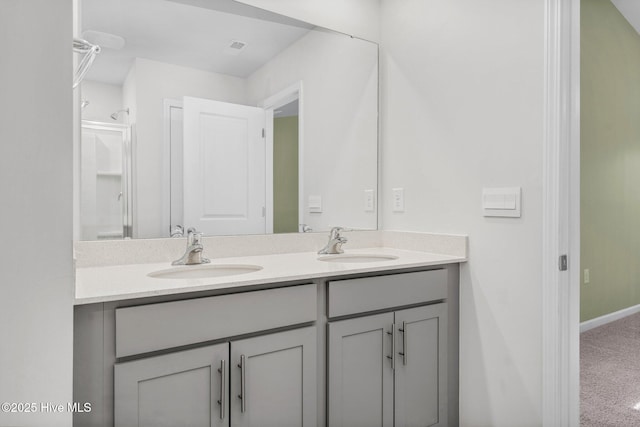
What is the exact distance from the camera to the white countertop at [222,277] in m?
1.07

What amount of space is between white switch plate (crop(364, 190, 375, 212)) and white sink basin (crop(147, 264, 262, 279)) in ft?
2.81

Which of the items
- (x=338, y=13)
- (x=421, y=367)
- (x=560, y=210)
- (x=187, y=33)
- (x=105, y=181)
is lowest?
(x=421, y=367)

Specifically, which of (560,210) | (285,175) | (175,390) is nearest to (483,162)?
(560,210)

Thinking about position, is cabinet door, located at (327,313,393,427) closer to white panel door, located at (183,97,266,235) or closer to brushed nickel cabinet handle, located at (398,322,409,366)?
brushed nickel cabinet handle, located at (398,322,409,366)

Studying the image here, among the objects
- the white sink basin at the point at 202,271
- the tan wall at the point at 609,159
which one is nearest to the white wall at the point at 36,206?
the white sink basin at the point at 202,271

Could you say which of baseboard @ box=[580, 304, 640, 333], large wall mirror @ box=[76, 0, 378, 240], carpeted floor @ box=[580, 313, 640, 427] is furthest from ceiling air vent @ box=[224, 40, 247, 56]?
baseboard @ box=[580, 304, 640, 333]

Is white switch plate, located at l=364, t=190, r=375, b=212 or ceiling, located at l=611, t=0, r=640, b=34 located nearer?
white switch plate, located at l=364, t=190, r=375, b=212

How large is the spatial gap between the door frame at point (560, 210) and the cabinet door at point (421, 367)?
1.28ft

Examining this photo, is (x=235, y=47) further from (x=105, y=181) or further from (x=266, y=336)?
(x=266, y=336)

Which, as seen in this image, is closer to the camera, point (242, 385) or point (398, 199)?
point (242, 385)

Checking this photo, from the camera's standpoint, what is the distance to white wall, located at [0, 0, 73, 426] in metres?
0.81

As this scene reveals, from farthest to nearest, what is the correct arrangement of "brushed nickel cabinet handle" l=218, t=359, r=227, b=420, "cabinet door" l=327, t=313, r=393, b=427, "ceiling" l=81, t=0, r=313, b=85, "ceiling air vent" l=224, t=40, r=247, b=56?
1. "ceiling air vent" l=224, t=40, r=247, b=56
2. "ceiling" l=81, t=0, r=313, b=85
3. "cabinet door" l=327, t=313, r=393, b=427
4. "brushed nickel cabinet handle" l=218, t=359, r=227, b=420

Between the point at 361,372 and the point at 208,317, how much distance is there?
648mm

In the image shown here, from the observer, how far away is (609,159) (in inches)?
128
